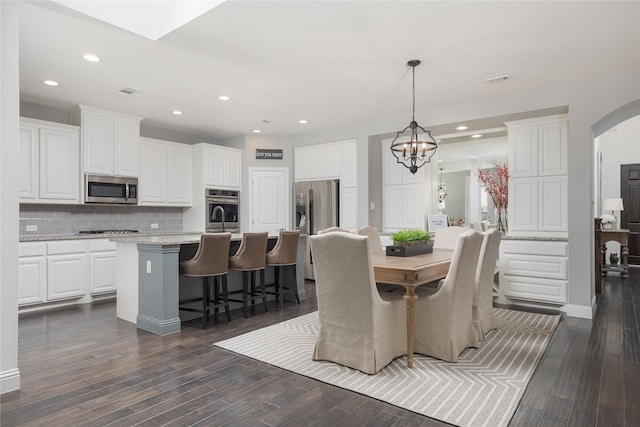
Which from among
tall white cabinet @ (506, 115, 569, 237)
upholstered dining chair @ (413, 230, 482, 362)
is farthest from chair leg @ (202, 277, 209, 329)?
tall white cabinet @ (506, 115, 569, 237)

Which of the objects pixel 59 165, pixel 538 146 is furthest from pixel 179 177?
pixel 538 146

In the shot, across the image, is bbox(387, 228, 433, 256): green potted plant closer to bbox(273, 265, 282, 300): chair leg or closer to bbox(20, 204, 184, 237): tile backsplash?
bbox(273, 265, 282, 300): chair leg

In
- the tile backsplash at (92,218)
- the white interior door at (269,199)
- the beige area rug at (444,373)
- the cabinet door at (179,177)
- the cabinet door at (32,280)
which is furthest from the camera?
the white interior door at (269,199)

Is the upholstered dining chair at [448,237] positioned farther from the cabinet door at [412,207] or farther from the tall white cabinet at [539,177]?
the cabinet door at [412,207]

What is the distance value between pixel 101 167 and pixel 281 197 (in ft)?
9.46

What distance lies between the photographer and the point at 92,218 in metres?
5.57

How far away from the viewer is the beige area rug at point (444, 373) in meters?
2.21

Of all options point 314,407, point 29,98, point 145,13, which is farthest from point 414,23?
point 29,98

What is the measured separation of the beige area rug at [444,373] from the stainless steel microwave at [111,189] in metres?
3.19

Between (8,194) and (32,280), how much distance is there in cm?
259

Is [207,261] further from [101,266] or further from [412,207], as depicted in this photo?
[412,207]

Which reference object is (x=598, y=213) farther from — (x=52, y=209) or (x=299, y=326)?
(x=52, y=209)

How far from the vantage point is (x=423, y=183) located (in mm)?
5789

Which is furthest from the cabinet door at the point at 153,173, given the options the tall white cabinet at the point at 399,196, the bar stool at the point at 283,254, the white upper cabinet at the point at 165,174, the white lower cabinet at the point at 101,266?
the tall white cabinet at the point at 399,196
